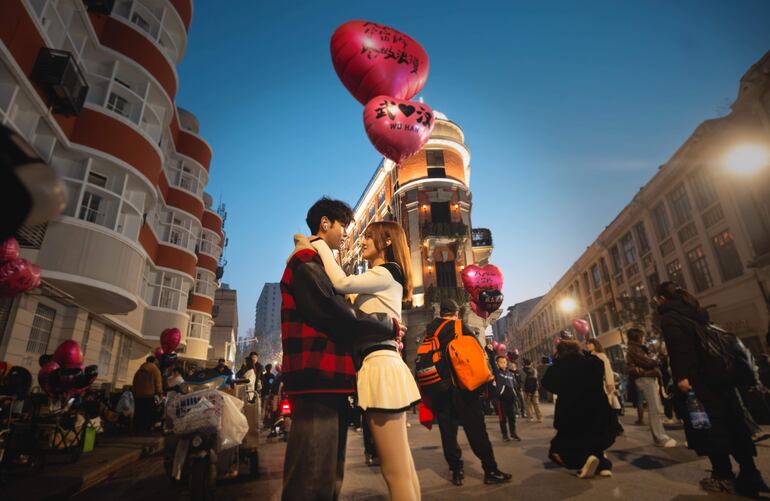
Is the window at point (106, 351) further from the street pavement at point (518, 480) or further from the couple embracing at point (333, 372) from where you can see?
the couple embracing at point (333, 372)

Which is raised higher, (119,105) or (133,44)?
(133,44)

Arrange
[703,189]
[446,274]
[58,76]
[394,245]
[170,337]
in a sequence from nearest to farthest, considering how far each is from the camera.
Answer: [394,245], [58,76], [170,337], [703,189], [446,274]

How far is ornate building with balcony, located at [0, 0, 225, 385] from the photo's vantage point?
31.2 ft

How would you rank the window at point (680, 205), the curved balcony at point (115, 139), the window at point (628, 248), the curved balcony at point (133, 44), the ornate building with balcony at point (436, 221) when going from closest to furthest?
the curved balcony at point (115, 139), the curved balcony at point (133, 44), the ornate building with balcony at point (436, 221), the window at point (680, 205), the window at point (628, 248)

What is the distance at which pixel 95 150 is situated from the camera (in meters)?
12.0

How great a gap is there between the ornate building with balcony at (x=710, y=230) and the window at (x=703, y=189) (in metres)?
0.06

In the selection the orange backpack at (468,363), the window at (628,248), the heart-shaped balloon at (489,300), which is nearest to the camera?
the orange backpack at (468,363)

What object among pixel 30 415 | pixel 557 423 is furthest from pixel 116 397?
pixel 557 423

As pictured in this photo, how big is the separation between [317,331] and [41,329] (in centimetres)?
1327

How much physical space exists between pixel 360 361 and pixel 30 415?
6713 mm

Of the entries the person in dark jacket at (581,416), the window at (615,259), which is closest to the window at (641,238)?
the window at (615,259)

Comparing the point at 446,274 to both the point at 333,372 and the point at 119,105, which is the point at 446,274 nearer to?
the point at 119,105

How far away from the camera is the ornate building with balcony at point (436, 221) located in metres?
24.7

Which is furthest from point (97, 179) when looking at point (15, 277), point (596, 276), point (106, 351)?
point (596, 276)
